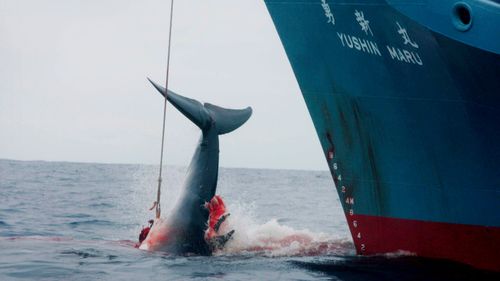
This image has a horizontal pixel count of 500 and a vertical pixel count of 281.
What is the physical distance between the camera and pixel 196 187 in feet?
37.3

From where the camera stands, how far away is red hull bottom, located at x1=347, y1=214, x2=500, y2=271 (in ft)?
27.9

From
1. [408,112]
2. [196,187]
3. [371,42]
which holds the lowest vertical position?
[196,187]

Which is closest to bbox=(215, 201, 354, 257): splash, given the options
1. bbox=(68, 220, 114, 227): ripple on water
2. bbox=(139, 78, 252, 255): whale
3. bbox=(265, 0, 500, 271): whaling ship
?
bbox=(139, 78, 252, 255): whale

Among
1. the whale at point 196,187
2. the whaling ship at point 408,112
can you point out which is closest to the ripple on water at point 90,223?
the whale at point 196,187

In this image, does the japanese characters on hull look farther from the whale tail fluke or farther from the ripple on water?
the ripple on water

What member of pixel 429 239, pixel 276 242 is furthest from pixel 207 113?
pixel 429 239

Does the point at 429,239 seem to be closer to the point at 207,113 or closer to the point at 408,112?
the point at 408,112

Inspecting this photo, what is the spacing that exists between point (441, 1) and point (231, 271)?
15.0 ft

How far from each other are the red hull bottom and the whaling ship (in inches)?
0.7

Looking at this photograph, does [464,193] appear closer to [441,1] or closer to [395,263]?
[395,263]

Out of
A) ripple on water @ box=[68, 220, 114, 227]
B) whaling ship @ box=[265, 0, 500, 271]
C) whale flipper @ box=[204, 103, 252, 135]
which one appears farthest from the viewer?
ripple on water @ box=[68, 220, 114, 227]

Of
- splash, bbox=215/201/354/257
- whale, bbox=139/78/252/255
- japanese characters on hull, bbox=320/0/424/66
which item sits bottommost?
splash, bbox=215/201/354/257

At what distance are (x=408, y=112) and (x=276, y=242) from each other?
5083mm

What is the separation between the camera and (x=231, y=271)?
901cm
